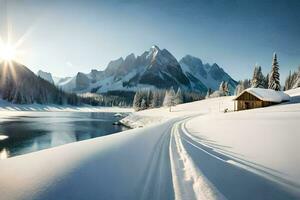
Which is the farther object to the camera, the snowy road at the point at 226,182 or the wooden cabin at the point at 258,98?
the wooden cabin at the point at 258,98

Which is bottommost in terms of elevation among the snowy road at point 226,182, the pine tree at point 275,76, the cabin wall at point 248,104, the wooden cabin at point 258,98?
the snowy road at point 226,182

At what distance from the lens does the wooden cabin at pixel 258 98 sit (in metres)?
50.2

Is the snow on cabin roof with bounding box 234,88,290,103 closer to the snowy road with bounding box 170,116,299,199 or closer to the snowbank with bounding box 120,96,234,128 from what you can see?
the snowbank with bounding box 120,96,234,128

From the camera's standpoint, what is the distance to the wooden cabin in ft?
165

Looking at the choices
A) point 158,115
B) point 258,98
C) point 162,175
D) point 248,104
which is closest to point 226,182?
point 162,175

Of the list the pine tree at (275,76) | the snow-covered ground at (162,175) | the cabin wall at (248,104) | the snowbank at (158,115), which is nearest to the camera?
the snow-covered ground at (162,175)

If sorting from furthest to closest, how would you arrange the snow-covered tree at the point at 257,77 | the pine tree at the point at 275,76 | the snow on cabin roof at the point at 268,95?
the snow-covered tree at the point at 257,77, the pine tree at the point at 275,76, the snow on cabin roof at the point at 268,95

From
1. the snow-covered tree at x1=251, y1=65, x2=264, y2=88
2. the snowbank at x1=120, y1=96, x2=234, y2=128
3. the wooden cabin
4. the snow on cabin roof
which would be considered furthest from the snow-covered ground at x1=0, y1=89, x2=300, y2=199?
the snow-covered tree at x1=251, y1=65, x2=264, y2=88

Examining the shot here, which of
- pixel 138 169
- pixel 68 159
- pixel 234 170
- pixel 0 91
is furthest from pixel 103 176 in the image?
pixel 0 91

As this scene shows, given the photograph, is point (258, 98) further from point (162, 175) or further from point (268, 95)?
point (162, 175)

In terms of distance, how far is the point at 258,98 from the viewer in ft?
165

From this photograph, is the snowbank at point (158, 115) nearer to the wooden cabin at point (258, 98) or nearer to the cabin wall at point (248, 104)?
the cabin wall at point (248, 104)

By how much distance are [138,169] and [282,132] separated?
7.81 meters

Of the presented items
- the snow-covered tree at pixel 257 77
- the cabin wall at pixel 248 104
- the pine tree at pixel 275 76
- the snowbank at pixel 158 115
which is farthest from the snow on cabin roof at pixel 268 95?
the snow-covered tree at pixel 257 77
